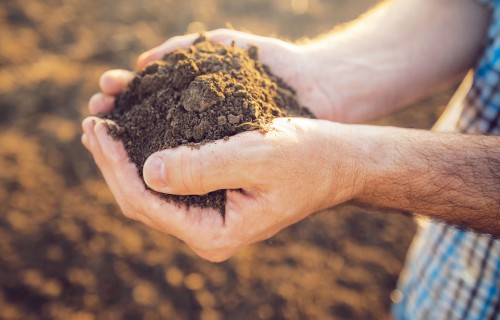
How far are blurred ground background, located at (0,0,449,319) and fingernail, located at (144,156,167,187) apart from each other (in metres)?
1.74

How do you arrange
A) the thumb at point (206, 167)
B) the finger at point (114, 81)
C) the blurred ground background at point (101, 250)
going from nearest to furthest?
the thumb at point (206, 167), the finger at point (114, 81), the blurred ground background at point (101, 250)

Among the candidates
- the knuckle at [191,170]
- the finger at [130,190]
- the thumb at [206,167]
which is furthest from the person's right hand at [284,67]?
the knuckle at [191,170]

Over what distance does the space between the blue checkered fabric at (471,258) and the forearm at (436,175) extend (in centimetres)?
22

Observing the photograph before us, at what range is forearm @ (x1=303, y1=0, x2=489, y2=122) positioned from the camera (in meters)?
2.03

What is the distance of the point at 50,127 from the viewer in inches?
145

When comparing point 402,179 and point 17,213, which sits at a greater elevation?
point 402,179

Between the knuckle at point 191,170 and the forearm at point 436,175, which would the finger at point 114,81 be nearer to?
the knuckle at point 191,170

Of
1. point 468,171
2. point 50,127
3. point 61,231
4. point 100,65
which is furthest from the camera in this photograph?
point 100,65

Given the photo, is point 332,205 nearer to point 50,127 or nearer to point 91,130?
point 91,130

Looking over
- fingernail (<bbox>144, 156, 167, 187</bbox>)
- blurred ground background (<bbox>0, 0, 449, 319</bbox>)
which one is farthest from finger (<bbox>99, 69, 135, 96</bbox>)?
blurred ground background (<bbox>0, 0, 449, 319</bbox>)

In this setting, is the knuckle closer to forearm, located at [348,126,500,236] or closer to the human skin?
the human skin

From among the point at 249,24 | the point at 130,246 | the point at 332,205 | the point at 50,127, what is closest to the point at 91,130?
the point at 332,205

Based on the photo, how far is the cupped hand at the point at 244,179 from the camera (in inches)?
56.2

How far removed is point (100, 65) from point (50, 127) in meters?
1.04
